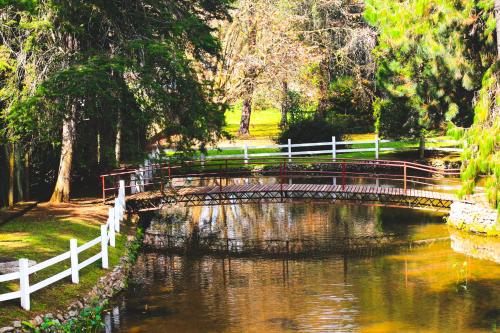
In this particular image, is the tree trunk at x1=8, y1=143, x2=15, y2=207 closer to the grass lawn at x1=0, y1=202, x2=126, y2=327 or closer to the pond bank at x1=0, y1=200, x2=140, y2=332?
the pond bank at x1=0, y1=200, x2=140, y2=332

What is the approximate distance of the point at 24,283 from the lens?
42.9 feet

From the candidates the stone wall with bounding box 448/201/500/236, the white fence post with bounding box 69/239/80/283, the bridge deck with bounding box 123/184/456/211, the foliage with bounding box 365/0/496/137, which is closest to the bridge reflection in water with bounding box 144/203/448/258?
the bridge deck with bounding box 123/184/456/211

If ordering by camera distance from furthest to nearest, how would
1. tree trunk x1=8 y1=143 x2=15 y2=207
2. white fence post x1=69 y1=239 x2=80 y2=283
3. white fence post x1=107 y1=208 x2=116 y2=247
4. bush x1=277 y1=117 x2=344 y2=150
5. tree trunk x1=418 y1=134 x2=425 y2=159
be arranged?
bush x1=277 y1=117 x2=344 y2=150 → tree trunk x1=418 y1=134 x2=425 y2=159 → tree trunk x1=8 y1=143 x2=15 y2=207 → white fence post x1=107 y1=208 x2=116 y2=247 → white fence post x1=69 y1=239 x2=80 y2=283

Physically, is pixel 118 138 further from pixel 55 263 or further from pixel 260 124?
pixel 260 124

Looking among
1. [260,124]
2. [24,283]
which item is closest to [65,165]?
[24,283]

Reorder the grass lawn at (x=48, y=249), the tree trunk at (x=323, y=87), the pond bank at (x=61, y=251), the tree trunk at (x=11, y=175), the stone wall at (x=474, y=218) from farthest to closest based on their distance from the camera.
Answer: the tree trunk at (x=323, y=87)
the tree trunk at (x=11, y=175)
the stone wall at (x=474, y=218)
the grass lawn at (x=48, y=249)
the pond bank at (x=61, y=251)

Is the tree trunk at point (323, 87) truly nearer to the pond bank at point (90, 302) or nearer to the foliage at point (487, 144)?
the pond bank at point (90, 302)

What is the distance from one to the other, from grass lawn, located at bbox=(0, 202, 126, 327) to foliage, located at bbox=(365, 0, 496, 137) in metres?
10.9

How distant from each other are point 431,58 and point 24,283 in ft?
59.1

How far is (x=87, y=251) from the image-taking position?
18.6m

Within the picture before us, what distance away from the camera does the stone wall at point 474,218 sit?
874 inches

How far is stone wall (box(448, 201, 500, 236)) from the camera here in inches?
874

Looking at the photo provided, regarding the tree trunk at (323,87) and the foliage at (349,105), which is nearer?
the tree trunk at (323,87)

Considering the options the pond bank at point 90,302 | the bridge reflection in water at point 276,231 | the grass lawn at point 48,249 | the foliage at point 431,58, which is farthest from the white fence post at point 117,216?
the foliage at point 431,58
